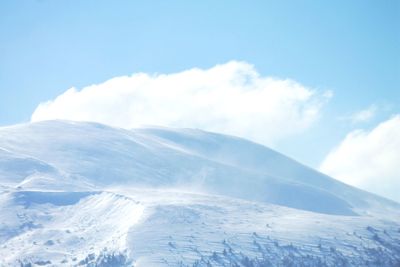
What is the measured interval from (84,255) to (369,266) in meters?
105

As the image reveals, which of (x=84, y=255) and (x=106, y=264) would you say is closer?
(x=106, y=264)

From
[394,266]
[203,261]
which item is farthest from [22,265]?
[394,266]

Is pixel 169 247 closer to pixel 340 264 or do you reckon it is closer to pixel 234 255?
pixel 234 255

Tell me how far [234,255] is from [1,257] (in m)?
84.4

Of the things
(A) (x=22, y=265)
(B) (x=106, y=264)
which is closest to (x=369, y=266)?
(B) (x=106, y=264)

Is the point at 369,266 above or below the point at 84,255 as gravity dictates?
above

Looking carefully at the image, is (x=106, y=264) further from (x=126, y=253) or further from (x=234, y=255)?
(x=234, y=255)

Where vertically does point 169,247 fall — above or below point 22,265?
above

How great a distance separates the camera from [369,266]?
654 feet

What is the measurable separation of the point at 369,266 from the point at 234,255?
5055 centimetres

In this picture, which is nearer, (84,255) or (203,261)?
(203,261)

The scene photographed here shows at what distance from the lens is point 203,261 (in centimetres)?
18612

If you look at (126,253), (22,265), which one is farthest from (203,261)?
(22,265)

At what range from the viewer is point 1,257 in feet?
643
